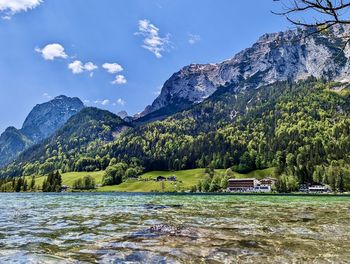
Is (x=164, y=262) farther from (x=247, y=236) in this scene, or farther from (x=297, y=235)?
(x=297, y=235)

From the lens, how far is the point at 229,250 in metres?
14.3

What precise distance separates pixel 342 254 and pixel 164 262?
7327 millimetres

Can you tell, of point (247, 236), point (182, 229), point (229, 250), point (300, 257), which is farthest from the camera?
point (182, 229)

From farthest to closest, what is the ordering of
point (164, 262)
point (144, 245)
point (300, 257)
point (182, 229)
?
1. point (182, 229)
2. point (144, 245)
3. point (300, 257)
4. point (164, 262)

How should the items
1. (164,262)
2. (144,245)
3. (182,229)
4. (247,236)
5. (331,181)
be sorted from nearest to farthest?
(164,262), (144,245), (247,236), (182,229), (331,181)

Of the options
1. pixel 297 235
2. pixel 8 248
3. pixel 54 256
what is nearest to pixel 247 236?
pixel 297 235

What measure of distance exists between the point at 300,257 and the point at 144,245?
6654mm

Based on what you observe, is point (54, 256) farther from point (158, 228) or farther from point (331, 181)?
point (331, 181)

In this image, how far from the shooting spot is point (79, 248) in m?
14.8

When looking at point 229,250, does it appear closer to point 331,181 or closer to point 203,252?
point 203,252

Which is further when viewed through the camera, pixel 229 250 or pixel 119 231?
pixel 119 231

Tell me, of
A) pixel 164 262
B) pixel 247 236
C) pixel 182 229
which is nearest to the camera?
pixel 164 262

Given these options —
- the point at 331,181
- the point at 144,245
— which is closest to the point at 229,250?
the point at 144,245

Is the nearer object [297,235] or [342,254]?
[342,254]
